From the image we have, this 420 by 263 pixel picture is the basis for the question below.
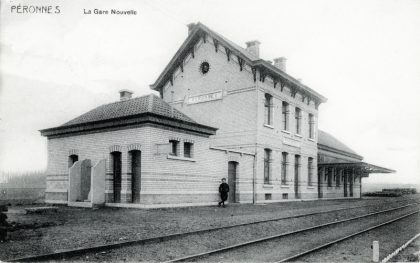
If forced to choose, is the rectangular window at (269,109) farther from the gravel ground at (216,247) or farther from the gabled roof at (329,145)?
the gravel ground at (216,247)

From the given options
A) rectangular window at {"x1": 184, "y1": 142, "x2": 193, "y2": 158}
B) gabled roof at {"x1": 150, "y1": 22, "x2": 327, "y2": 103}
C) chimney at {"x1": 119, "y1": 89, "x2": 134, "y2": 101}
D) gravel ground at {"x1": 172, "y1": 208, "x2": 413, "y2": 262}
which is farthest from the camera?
gabled roof at {"x1": 150, "y1": 22, "x2": 327, "y2": 103}

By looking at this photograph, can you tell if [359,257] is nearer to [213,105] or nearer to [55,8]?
[55,8]

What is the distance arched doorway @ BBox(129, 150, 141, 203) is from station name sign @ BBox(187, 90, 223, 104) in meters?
8.37

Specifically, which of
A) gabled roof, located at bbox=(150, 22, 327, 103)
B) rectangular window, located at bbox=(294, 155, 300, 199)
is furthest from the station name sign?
rectangular window, located at bbox=(294, 155, 300, 199)

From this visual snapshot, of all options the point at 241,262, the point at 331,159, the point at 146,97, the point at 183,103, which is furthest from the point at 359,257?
the point at 331,159

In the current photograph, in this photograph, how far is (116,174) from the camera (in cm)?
1759

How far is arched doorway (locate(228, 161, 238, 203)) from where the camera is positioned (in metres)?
21.5

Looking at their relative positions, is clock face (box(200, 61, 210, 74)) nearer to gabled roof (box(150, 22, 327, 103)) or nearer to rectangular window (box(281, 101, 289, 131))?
gabled roof (box(150, 22, 327, 103))

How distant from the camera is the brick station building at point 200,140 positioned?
16859mm

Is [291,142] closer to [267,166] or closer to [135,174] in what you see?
[267,166]

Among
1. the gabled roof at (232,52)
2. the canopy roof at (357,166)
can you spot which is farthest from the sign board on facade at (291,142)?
the canopy roof at (357,166)

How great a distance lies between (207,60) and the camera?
79.9 ft

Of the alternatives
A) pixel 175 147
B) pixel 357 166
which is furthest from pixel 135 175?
pixel 357 166

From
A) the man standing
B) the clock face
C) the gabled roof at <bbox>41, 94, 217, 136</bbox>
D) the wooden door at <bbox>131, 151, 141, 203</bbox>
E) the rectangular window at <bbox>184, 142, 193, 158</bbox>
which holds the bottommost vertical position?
the man standing
